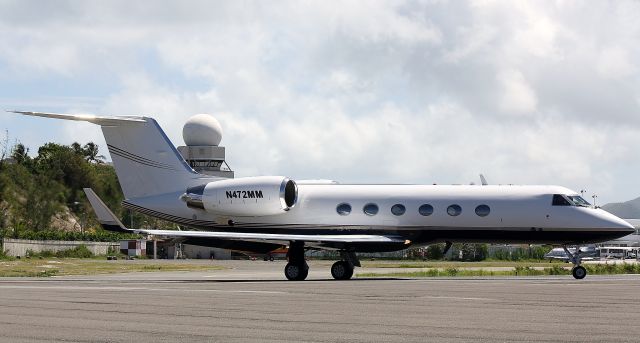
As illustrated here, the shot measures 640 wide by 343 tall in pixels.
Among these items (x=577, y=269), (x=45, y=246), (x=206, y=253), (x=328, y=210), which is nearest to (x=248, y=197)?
(x=328, y=210)

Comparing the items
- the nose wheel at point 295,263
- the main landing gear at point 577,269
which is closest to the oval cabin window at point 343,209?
the nose wheel at point 295,263

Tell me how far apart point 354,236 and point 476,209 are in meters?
4.46

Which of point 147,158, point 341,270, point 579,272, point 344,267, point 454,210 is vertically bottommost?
point 579,272

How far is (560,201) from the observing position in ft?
126

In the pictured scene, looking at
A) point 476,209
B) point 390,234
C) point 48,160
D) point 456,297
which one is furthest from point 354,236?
point 48,160

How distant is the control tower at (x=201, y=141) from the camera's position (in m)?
92.0

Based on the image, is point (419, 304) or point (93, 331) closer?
point (93, 331)

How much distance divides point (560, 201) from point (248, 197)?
1126 centimetres

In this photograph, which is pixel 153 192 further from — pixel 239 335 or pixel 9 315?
pixel 239 335

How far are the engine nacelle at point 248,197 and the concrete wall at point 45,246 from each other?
41.5 meters

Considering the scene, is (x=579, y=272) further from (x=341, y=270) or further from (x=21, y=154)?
(x=21, y=154)

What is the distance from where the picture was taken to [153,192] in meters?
41.8

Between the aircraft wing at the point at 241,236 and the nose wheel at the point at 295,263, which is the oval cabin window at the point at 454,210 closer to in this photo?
the aircraft wing at the point at 241,236

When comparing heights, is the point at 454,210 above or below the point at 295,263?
above
